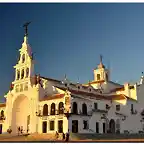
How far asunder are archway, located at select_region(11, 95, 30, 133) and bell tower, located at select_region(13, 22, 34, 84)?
175 cm

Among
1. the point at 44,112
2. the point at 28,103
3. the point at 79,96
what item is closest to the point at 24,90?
the point at 28,103

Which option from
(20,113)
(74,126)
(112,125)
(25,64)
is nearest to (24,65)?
(25,64)

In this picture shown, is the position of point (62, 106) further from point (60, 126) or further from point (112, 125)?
point (112, 125)

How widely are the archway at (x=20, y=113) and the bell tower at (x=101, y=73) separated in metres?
10.7

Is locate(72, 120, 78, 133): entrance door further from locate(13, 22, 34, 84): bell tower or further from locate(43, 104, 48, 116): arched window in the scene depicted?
locate(13, 22, 34, 84): bell tower

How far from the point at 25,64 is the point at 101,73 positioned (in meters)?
10.8

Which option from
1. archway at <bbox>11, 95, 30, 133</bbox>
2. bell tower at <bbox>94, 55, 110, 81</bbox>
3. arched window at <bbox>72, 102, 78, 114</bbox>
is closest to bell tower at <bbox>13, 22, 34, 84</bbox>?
archway at <bbox>11, 95, 30, 133</bbox>

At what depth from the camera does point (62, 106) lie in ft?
76.9

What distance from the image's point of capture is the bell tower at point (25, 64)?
26.4 m

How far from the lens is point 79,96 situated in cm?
2441

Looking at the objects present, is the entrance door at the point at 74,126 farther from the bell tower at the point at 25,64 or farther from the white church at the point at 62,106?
the bell tower at the point at 25,64

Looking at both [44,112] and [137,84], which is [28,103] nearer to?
[44,112]

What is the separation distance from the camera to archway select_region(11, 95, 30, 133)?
2676 centimetres

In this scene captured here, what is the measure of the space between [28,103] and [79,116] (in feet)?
17.7
